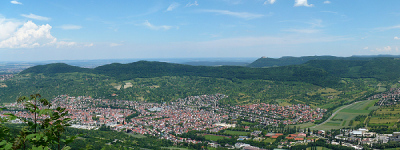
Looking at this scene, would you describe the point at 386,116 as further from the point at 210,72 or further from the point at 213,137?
the point at 210,72

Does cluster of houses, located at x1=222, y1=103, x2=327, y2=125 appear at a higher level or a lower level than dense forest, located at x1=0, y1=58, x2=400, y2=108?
lower

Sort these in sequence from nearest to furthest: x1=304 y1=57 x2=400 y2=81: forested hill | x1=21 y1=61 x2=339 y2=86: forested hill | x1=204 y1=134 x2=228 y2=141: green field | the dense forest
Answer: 1. x1=204 y1=134 x2=228 y2=141: green field
2. the dense forest
3. x1=304 y1=57 x2=400 y2=81: forested hill
4. x1=21 y1=61 x2=339 y2=86: forested hill

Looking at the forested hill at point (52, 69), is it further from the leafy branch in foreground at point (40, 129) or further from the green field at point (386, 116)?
the leafy branch in foreground at point (40, 129)

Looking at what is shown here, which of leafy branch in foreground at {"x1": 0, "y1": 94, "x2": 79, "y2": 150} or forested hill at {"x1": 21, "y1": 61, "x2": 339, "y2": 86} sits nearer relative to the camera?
leafy branch in foreground at {"x1": 0, "y1": 94, "x2": 79, "y2": 150}

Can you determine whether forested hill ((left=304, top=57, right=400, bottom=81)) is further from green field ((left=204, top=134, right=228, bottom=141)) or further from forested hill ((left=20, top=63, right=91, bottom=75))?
forested hill ((left=20, top=63, right=91, bottom=75))

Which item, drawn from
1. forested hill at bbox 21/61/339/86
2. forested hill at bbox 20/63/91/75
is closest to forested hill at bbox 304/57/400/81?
forested hill at bbox 21/61/339/86

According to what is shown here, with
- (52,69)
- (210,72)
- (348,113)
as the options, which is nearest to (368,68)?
(348,113)

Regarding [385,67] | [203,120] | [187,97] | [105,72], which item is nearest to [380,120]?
[203,120]

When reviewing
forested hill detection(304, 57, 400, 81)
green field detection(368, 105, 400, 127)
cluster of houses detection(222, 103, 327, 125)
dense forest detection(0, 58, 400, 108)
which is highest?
forested hill detection(304, 57, 400, 81)

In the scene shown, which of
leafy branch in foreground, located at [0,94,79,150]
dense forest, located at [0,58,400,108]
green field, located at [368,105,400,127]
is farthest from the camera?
dense forest, located at [0,58,400,108]
